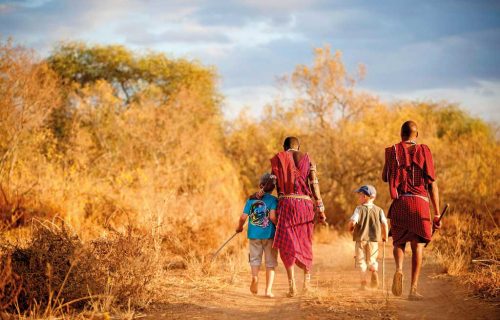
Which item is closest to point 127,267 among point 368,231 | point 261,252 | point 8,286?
point 8,286

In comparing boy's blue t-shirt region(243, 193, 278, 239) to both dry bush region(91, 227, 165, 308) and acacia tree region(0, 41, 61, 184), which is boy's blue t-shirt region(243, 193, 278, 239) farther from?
acacia tree region(0, 41, 61, 184)

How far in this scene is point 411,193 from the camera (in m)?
7.24

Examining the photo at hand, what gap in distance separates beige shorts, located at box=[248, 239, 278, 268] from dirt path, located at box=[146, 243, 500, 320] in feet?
1.39

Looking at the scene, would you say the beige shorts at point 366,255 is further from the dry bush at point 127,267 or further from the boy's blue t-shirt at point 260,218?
the dry bush at point 127,267

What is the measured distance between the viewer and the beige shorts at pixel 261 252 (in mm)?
7691

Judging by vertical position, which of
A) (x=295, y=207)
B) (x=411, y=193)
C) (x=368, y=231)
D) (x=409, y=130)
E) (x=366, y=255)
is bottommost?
(x=366, y=255)

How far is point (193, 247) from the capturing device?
11.3 meters

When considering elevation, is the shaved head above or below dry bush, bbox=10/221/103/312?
above

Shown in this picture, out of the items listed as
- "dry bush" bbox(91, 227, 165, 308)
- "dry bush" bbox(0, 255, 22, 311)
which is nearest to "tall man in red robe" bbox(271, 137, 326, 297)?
"dry bush" bbox(91, 227, 165, 308)

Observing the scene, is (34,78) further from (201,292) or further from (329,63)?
(201,292)

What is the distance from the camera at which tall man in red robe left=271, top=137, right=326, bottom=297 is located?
24.9 feet

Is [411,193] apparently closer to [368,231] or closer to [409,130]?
[409,130]

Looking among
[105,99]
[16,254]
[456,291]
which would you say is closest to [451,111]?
[105,99]

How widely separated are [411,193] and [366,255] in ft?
4.78
